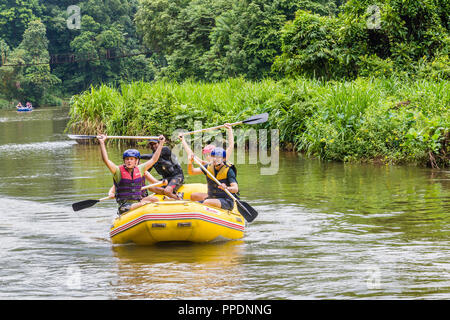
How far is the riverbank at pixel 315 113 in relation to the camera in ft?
48.9

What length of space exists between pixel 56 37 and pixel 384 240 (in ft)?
262

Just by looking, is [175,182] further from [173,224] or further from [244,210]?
[173,224]

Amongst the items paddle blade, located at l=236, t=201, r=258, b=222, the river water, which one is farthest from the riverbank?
paddle blade, located at l=236, t=201, r=258, b=222

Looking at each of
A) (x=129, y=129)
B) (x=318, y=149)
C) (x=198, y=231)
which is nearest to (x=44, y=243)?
(x=198, y=231)

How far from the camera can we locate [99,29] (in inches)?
3211

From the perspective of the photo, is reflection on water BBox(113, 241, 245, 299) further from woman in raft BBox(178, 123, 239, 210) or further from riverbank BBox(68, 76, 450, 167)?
riverbank BBox(68, 76, 450, 167)

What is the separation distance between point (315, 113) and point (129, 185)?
871cm

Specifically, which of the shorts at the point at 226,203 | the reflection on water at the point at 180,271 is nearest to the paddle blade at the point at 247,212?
the shorts at the point at 226,203

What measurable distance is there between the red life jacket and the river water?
0.63 m

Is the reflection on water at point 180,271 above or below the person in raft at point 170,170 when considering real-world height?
below

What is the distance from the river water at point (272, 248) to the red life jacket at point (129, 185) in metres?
0.63

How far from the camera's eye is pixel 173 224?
27.3 feet

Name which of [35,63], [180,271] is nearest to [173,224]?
[180,271]

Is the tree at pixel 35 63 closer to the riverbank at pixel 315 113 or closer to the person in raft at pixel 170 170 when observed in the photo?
the riverbank at pixel 315 113
